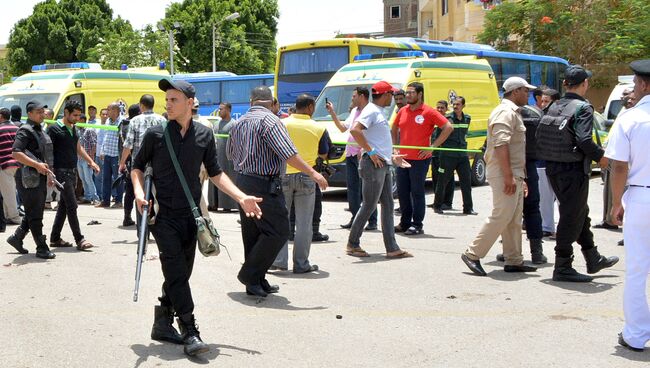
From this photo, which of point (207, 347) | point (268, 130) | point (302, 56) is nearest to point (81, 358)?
point (207, 347)

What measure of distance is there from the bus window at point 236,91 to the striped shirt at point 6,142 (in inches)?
830

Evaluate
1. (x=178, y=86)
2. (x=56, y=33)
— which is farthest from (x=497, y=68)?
(x=56, y=33)

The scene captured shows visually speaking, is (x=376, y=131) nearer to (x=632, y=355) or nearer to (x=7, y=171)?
(x=632, y=355)

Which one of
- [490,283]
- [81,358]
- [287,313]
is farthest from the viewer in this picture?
[490,283]

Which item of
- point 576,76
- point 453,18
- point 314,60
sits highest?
point 453,18

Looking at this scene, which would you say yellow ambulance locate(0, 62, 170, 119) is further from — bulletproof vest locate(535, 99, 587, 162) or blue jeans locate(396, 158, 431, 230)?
bulletproof vest locate(535, 99, 587, 162)

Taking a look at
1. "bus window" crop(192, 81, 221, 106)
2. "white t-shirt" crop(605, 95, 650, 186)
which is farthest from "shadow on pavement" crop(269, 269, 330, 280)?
"bus window" crop(192, 81, 221, 106)

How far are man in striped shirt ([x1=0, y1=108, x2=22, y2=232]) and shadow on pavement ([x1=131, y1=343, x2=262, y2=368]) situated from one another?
280 inches

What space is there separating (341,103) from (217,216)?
14.2 feet

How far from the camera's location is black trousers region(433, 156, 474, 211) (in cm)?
1435

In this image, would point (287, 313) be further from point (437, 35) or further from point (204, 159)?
point (437, 35)

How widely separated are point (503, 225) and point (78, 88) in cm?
1321

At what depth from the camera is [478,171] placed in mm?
19172

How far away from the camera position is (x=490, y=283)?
8.52 m
